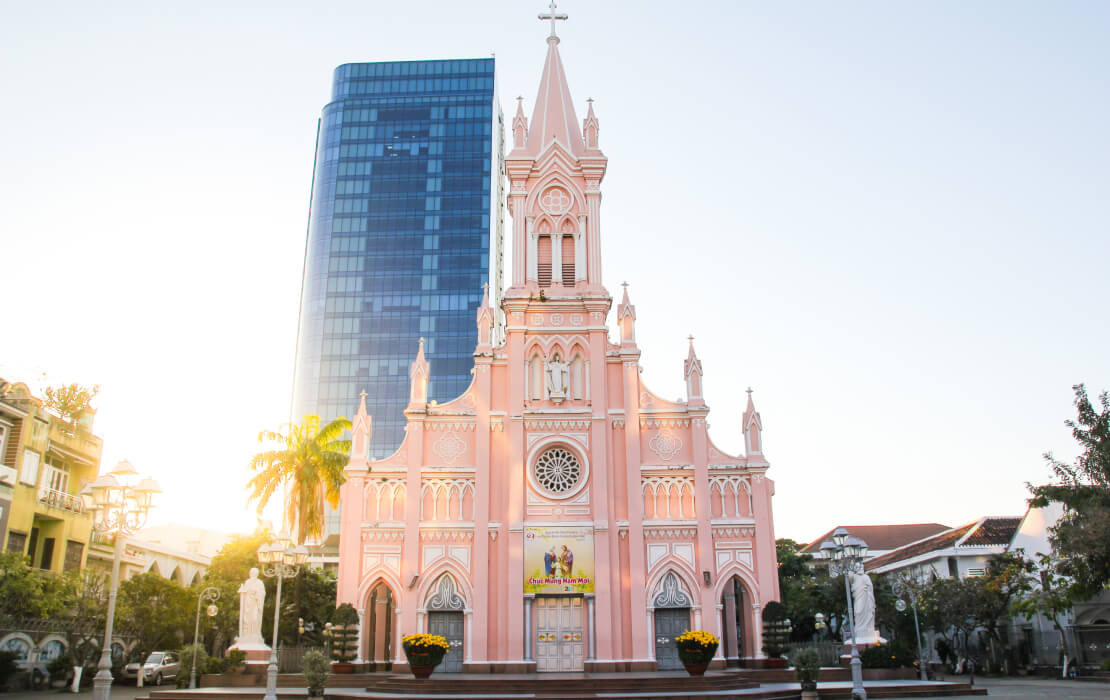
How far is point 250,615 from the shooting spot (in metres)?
31.3

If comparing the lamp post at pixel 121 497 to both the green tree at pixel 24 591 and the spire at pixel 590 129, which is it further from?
the spire at pixel 590 129

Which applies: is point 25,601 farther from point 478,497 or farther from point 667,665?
point 667,665

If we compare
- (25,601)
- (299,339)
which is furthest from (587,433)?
(299,339)

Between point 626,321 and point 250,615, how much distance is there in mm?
18204

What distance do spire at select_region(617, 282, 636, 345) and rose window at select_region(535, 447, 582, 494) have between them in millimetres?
→ 5211

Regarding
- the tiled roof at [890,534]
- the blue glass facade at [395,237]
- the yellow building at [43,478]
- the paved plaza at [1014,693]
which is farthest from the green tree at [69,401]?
the tiled roof at [890,534]

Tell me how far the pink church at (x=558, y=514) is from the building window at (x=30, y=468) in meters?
14.5

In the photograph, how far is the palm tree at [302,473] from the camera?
124ft

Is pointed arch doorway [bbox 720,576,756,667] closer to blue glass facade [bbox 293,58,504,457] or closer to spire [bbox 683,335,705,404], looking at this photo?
spire [bbox 683,335,705,404]

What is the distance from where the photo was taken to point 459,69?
99.3 m

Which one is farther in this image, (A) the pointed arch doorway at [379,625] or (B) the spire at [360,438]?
(B) the spire at [360,438]

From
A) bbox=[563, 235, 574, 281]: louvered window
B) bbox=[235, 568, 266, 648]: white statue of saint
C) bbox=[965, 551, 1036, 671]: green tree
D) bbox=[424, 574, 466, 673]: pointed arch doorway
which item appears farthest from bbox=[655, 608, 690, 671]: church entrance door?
bbox=[965, 551, 1036, 671]: green tree

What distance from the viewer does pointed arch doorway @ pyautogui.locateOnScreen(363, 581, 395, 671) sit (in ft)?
104

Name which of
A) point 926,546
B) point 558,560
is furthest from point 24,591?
point 926,546
